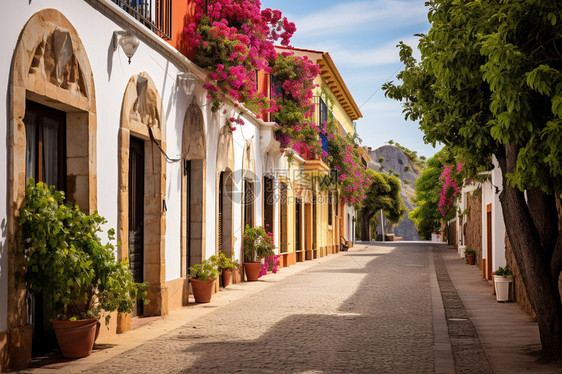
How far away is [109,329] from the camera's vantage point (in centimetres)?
838

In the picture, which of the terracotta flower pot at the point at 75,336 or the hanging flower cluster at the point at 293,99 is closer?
the terracotta flower pot at the point at 75,336

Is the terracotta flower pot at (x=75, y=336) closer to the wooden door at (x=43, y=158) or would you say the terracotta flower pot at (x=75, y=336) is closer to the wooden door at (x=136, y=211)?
the wooden door at (x=43, y=158)

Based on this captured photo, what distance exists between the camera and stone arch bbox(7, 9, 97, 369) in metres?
6.27

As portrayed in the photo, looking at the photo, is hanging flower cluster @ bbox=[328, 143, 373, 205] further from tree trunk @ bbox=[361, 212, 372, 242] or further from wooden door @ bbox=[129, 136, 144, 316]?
tree trunk @ bbox=[361, 212, 372, 242]

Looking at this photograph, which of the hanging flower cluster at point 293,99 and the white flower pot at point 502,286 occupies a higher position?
the hanging flower cluster at point 293,99

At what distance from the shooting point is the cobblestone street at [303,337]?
6.77m

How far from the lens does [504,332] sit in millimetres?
8953

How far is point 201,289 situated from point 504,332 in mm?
5575

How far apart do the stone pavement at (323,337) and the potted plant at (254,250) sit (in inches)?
94.6

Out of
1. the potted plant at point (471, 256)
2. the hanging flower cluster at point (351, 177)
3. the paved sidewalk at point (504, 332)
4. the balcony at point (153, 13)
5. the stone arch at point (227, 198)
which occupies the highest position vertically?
the balcony at point (153, 13)

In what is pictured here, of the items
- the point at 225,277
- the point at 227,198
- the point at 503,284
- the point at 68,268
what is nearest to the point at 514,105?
the point at 68,268

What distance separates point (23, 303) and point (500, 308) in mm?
8287

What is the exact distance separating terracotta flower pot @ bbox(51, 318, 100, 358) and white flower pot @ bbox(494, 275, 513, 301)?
8211 mm

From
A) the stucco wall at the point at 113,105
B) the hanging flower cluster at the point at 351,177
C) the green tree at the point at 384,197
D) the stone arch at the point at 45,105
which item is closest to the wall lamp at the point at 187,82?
the stucco wall at the point at 113,105
